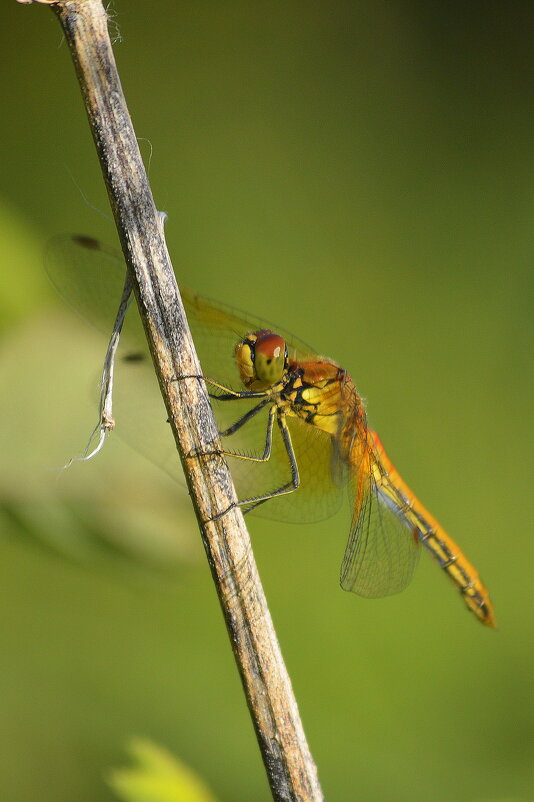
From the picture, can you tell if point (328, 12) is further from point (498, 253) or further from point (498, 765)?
point (498, 765)

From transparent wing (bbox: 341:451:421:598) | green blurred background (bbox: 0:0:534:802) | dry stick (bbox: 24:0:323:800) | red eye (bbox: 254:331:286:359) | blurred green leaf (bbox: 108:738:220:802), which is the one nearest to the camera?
dry stick (bbox: 24:0:323:800)

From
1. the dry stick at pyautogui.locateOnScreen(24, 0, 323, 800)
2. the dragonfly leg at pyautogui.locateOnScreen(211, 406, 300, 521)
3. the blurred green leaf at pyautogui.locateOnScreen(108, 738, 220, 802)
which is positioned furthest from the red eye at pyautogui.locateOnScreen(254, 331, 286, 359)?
the blurred green leaf at pyautogui.locateOnScreen(108, 738, 220, 802)

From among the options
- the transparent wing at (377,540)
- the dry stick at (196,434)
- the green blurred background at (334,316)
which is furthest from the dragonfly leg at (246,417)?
the green blurred background at (334,316)

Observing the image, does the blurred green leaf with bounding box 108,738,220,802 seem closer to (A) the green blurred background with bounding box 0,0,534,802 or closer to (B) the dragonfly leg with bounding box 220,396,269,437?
(B) the dragonfly leg with bounding box 220,396,269,437

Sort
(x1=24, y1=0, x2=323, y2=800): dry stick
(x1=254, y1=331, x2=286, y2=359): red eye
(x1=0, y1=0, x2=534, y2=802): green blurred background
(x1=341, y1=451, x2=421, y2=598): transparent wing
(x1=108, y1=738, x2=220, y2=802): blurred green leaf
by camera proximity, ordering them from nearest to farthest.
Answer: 1. (x1=24, y1=0, x2=323, y2=800): dry stick
2. (x1=108, y1=738, x2=220, y2=802): blurred green leaf
3. (x1=254, y1=331, x2=286, y2=359): red eye
4. (x1=341, y1=451, x2=421, y2=598): transparent wing
5. (x1=0, y1=0, x2=534, y2=802): green blurred background

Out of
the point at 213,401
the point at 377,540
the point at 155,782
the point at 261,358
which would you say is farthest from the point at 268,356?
the point at 155,782

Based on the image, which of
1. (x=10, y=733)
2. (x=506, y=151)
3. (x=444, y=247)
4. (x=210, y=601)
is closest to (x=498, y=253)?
(x=444, y=247)
